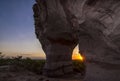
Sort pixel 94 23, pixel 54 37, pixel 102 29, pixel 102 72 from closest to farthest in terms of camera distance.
Answer: pixel 102 29, pixel 94 23, pixel 102 72, pixel 54 37

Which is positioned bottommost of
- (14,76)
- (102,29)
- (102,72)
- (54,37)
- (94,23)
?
(14,76)

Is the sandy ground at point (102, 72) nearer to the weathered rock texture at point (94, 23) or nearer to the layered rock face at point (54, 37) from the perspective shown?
the weathered rock texture at point (94, 23)

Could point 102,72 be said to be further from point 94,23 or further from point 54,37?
point 54,37

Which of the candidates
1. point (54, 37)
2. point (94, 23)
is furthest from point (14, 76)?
point (94, 23)

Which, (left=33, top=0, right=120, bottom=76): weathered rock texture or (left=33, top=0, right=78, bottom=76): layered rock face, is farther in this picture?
(left=33, top=0, right=78, bottom=76): layered rock face

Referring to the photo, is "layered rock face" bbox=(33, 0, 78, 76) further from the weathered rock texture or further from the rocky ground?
the rocky ground

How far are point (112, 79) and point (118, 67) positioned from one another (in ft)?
1.55

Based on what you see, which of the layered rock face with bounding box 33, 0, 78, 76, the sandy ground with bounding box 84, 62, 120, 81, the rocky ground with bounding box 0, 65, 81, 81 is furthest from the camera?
the layered rock face with bounding box 33, 0, 78, 76

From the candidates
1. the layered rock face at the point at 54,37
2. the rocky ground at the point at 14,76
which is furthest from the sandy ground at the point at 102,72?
the layered rock face at the point at 54,37

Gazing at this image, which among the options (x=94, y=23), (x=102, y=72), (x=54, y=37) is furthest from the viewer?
(x=54, y=37)

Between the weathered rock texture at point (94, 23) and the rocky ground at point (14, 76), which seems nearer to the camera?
the weathered rock texture at point (94, 23)

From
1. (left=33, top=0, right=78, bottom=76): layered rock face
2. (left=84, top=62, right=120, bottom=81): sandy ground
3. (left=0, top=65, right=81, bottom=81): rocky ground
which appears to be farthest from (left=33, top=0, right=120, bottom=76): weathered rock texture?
(left=0, top=65, right=81, bottom=81): rocky ground

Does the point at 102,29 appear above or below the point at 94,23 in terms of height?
below

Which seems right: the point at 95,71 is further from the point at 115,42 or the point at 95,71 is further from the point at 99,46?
the point at 115,42
